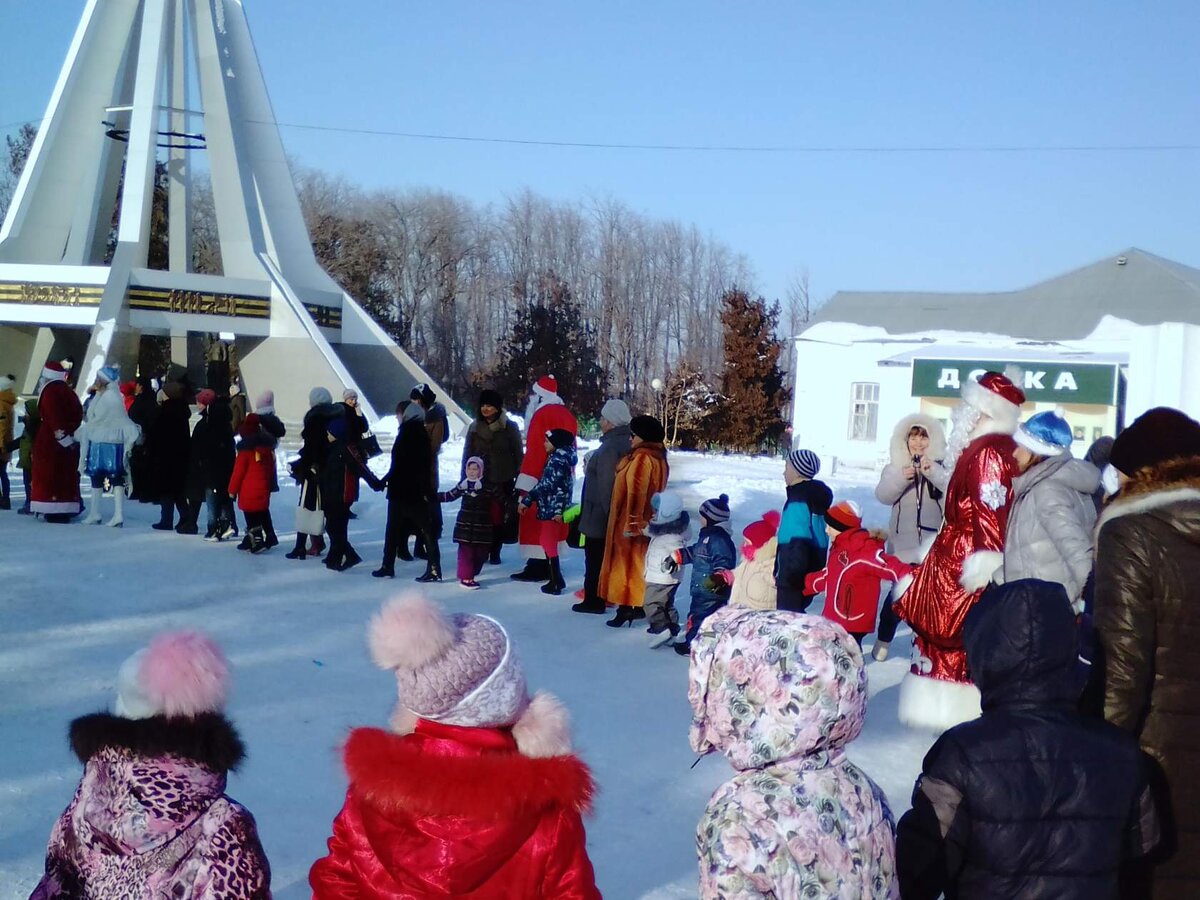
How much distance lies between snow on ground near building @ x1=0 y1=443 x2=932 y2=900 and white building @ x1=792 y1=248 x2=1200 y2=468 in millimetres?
13878

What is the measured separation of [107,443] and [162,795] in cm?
964

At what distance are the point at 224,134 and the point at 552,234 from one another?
3043 cm

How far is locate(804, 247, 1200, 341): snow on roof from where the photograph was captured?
25125 mm

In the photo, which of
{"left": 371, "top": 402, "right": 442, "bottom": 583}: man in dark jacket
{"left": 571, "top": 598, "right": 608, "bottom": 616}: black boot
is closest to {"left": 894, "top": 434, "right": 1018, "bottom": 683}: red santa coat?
{"left": 571, "top": 598, "right": 608, "bottom": 616}: black boot

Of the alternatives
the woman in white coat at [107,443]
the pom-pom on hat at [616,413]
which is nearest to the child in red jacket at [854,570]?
the pom-pom on hat at [616,413]

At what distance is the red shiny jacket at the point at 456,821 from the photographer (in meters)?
2.23

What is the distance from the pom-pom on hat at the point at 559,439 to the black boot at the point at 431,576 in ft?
4.59

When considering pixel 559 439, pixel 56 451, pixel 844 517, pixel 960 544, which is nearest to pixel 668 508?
pixel 844 517

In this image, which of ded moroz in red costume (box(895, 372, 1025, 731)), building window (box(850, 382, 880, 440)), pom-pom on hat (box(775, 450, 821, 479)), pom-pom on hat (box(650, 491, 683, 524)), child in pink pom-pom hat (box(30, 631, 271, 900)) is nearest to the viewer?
child in pink pom-pom hat (box(30, 631, 271, 900))

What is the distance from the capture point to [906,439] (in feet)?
23.4

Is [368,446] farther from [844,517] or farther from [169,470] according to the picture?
[844,517]

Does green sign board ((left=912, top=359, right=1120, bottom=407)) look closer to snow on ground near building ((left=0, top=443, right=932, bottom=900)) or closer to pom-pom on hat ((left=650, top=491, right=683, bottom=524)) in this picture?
snow on ground near building ((left=0, top=443, right=932, bottom=900))

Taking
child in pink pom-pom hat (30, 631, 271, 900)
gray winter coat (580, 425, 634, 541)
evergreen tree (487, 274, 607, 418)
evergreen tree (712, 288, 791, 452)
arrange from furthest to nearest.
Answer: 1. evergreen tree (487, 274, 607, 418)
2. evergreen tree (712, 288, 791, 452)
3. gray winter coat (580, 425, 634, 541)
4. child in pink pom-pom hat (30, 631, 271, 900)

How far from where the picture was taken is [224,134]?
2767 centimetres
